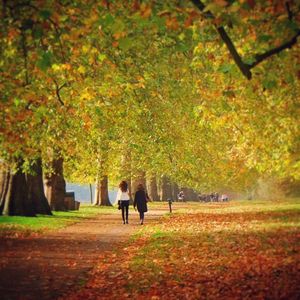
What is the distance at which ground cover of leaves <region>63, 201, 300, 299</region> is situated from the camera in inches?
335

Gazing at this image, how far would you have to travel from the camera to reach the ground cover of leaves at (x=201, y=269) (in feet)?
27.9

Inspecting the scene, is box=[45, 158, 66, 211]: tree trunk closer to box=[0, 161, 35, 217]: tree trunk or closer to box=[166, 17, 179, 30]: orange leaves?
box=[0, 161, 35, 217]: tree trunk

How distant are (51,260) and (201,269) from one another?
12.0 feet

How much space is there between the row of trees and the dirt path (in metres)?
2.77

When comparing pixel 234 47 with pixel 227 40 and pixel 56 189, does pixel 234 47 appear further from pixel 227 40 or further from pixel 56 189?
pixel 56 189

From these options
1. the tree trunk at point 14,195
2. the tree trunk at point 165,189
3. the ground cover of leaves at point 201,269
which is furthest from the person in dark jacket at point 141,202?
the tree trunk at point 165,189

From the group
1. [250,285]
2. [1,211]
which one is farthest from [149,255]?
[1,211]

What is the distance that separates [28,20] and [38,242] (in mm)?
9548

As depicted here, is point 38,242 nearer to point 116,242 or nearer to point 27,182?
point 116,242

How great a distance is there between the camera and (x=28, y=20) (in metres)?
7.93

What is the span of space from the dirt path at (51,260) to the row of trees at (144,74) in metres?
2.77

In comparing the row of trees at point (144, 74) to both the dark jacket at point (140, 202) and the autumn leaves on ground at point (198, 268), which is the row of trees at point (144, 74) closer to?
the dark jacket at point (140, 202)

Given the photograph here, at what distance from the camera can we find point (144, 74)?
1477 cm

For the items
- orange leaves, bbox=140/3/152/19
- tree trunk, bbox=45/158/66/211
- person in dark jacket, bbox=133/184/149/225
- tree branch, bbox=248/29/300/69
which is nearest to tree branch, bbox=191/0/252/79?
tree branch, bbox=248/29/300/69
